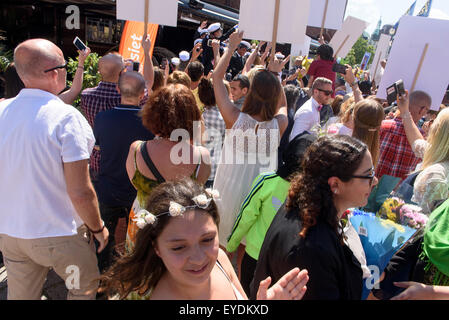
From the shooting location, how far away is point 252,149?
2.66m

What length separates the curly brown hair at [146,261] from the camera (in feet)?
4.57

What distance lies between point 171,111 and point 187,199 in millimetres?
770

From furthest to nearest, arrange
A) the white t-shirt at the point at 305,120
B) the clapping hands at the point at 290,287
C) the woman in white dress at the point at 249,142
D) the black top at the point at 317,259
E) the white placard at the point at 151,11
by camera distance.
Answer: the white t-shirt at the point at 305,120, the white placard at the point at 151,11, the woman in white dress at the point at 249,142, the black top at the point at 317,259, the clapping hands at the point at 290,287

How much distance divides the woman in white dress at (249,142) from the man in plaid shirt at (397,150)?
3.66ft

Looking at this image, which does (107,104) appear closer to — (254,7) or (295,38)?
(254,7)

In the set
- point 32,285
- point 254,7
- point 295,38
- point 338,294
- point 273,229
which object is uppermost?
point 254,7

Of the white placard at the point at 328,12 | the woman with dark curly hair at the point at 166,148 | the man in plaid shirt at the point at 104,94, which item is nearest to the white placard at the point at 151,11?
the man in plaid shirt at the point at 104,94

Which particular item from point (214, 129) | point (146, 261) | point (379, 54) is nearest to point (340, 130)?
point (214, 129)

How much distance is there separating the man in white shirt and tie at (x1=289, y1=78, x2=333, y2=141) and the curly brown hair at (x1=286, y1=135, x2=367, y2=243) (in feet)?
6.21

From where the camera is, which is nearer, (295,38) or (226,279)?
(226,279)

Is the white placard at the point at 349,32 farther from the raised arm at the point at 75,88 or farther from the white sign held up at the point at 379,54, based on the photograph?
the raised arm at the point at 75,88

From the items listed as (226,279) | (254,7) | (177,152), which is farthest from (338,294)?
(254,7)

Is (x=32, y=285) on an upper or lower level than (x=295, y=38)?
lower
